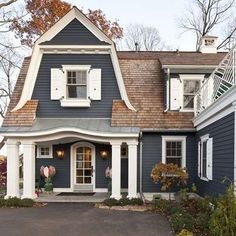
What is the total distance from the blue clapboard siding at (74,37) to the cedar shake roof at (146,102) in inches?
90.9

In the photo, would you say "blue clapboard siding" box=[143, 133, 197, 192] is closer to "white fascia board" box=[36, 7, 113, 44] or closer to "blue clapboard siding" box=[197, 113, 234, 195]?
"blue clapboard siding" box=[197, 113, 234, 195]

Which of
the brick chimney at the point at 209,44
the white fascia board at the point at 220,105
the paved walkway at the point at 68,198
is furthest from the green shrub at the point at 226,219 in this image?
the brick chimney at the point at 209,44

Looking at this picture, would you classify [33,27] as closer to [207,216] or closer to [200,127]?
[200,127]

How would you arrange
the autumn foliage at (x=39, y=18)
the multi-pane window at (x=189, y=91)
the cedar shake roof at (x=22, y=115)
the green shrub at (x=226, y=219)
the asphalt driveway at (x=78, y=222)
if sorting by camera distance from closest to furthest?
the green shrub at (x=226, y=219)
the asphalt driveway at (x=78, y=222)
the cedar shake roof at (x=22, y=115)
the multi-pane window at (x=189, y=91)
the autumn foliage at (x=39, y=18)

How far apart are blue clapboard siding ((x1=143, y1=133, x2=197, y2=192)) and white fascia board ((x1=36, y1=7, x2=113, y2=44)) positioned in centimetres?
410

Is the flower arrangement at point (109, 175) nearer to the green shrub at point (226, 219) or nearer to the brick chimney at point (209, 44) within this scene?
the brick chimney at point (209, 44)

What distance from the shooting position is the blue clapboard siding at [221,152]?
8.89m

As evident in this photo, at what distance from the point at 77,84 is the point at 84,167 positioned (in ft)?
11.5

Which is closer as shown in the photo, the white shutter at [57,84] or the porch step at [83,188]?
the white shutter at [57,84]

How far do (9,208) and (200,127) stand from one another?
7000mm

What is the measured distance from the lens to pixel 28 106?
1441cm

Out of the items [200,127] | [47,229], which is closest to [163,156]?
[200,127]

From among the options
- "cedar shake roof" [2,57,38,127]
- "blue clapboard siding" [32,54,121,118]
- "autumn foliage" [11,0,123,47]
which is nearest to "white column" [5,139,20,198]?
"cedar shake roof" [2,57,38,127]

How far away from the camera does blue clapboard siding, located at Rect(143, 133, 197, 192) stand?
1452cm
